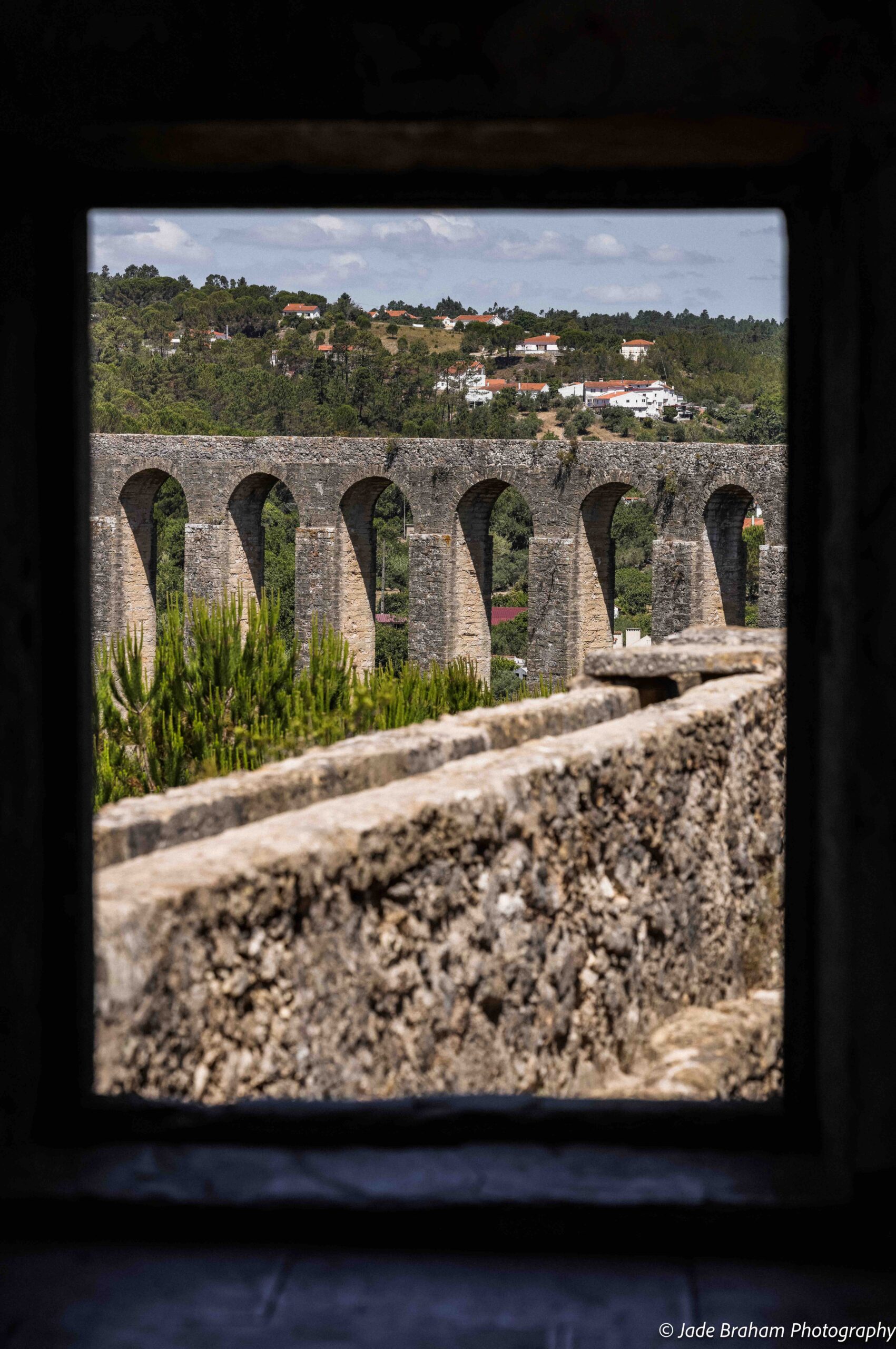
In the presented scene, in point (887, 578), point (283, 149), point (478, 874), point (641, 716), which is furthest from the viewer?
point (641, 716)

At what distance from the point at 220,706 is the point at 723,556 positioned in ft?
52.8

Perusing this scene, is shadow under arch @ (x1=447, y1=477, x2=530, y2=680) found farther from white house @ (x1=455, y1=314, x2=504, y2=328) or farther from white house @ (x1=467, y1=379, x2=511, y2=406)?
white house @ (x1=455, y1=314, x2=504, y2=328)

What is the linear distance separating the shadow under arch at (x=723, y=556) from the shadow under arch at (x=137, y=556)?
9.80m

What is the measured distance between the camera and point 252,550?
86.4ft

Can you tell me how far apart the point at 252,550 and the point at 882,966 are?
82.1 feet

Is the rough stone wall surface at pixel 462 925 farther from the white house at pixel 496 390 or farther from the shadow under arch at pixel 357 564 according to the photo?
the white house at pixel 496 390

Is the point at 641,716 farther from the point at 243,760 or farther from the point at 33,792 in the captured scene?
the point at 243,760

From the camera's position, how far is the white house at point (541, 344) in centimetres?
6811

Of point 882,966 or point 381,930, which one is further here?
point 381,930

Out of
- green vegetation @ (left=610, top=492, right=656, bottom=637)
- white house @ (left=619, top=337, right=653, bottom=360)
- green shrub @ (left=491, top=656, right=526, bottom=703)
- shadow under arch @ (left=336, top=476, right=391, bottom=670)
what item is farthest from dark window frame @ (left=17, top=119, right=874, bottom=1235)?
white house @ (left=619, top=337, right=653, bottom=360)

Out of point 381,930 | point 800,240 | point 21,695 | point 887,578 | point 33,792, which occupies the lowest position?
point 381,930

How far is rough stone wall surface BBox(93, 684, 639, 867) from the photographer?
2.84 metres

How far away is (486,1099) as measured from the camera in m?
2.05

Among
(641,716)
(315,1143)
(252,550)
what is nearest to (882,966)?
(315,1143)
